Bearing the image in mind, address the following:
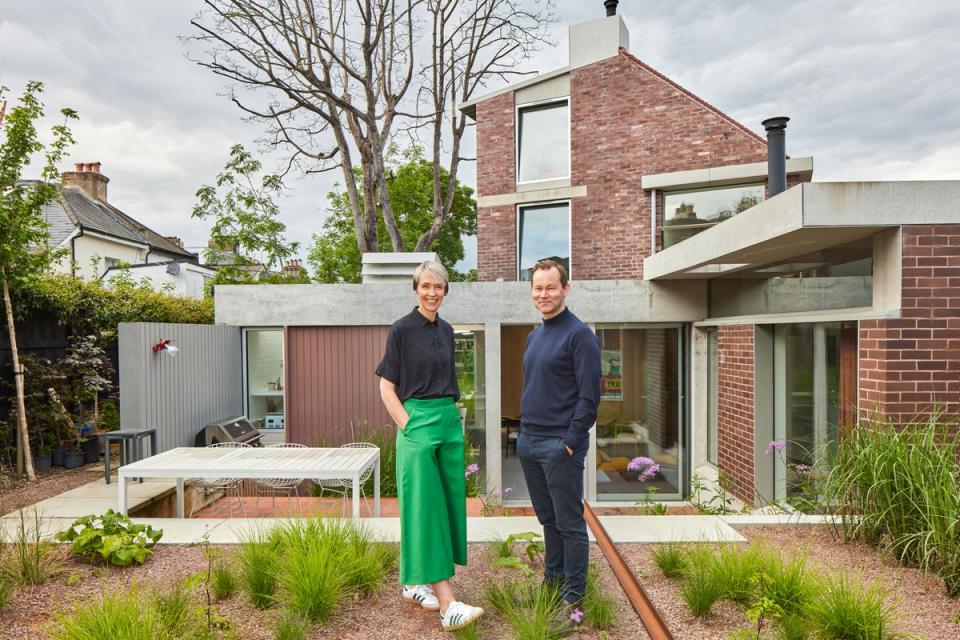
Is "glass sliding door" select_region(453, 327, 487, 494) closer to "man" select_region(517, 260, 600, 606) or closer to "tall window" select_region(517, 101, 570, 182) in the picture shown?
"tall window" select_region(517, 101, 570, 182)

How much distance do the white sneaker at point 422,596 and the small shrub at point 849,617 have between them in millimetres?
1654

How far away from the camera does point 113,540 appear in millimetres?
3219

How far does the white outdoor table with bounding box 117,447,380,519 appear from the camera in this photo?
3980mm

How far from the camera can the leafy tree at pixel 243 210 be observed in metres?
14.2

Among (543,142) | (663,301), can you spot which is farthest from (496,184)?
(663,301)

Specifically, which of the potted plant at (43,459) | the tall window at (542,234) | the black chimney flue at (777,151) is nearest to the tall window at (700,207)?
the tall window at (542,234)

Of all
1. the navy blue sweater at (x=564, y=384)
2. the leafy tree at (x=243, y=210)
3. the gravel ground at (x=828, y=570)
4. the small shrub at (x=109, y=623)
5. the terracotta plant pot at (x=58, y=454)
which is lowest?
the terracotta plant pot at (x=58, y=454)

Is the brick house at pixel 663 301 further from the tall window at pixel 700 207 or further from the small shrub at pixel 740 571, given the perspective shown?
the small shrub at pixel 740 571

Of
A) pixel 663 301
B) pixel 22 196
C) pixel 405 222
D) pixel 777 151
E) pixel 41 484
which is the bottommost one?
pixel 41 484

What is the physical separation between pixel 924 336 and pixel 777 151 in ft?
8.53

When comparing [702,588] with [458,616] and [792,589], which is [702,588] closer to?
[792,589]

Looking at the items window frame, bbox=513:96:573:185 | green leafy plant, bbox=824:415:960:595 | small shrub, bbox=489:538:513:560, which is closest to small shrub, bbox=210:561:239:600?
small shrub, bbox=489:538:513:560

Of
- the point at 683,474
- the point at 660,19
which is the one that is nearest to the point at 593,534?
the point at 683,474

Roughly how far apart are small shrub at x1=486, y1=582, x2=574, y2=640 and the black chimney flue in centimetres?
478
